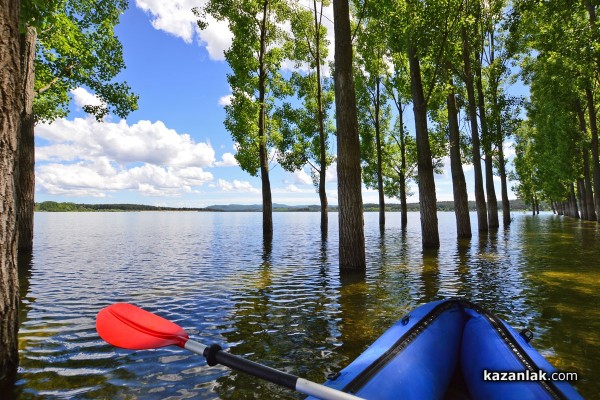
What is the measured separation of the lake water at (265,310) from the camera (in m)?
4.02

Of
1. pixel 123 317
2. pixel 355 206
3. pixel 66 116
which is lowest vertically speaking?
pixel 123 317

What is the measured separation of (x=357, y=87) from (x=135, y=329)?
32.5m

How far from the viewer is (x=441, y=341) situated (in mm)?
3475

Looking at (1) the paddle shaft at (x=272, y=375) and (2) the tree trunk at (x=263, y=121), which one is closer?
(1) the paddle shaft at (x=272, y=375)

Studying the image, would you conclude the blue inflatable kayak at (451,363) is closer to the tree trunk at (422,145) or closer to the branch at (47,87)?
the tree trunk at (422,145)

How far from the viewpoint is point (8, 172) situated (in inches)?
141

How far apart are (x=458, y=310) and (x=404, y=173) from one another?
3362cm

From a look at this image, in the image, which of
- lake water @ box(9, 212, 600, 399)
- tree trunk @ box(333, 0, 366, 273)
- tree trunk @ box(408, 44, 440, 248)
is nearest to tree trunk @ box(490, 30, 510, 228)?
tree trunk @ box(408, 44, 440, 248)

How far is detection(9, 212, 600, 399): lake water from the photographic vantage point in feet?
13.2

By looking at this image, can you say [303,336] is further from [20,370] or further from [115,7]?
[115,7]

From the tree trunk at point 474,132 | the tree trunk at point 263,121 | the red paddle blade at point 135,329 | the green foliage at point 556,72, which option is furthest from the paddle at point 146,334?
the tree trunk at point 474,132

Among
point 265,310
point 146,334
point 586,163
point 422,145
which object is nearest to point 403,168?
point 586,163

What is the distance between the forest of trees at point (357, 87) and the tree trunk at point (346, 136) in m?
0.04

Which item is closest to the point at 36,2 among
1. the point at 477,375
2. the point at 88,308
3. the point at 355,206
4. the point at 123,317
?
the point at 123,317
